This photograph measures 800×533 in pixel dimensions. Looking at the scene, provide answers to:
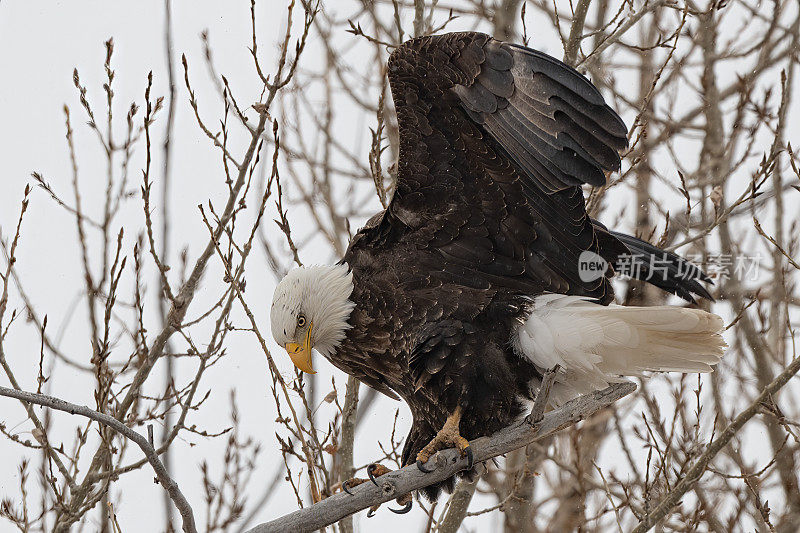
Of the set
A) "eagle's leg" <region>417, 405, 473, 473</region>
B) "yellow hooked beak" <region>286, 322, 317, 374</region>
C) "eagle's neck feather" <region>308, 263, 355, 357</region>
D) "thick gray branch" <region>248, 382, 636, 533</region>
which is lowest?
"thick gray branch" <region>248, 382, 636, 533</region>

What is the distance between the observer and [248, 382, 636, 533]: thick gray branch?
2732 mm

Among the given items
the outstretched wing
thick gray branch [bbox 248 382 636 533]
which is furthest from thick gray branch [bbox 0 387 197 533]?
the outstretched wing

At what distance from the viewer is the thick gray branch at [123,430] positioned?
2.36 m

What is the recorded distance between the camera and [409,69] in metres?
3.19

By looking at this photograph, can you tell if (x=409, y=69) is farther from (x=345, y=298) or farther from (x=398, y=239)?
(x=345, y=298)

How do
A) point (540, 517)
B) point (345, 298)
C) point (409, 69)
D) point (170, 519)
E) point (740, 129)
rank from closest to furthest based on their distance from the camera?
point (409, 69)
point (345, 298)
point (170, 519)
point (740, 129)
point (540, 517)

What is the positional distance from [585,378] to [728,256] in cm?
174

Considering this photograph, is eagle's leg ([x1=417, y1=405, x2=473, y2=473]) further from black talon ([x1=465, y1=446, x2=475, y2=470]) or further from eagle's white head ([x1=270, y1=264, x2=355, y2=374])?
Answer: eagle's white head ([x1=270, y1=264, x2=355, y2=374])

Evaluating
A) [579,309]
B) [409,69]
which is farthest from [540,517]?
[409,69]

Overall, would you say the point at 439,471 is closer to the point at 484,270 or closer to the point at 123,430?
the point at 484,270

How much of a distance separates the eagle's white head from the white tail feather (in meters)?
0.66

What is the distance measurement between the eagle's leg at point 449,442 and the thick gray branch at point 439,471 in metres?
0.03

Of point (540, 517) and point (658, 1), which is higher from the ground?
point (658, 1)

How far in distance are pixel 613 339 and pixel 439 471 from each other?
760 millimetres
